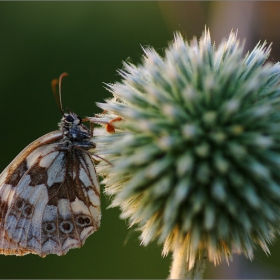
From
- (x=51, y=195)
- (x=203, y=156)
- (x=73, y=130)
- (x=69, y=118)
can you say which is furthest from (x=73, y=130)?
(x=203, y=156)

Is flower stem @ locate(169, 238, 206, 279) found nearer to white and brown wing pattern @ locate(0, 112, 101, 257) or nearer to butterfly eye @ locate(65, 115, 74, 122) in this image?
white and brown wing pattern @ locate(0, 112, 101, 257)

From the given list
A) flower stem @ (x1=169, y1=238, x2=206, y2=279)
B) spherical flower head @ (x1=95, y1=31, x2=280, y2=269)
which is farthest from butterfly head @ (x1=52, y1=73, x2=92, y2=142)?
flower stem @ (x1=169, y1=238, x2=206, y2=279)

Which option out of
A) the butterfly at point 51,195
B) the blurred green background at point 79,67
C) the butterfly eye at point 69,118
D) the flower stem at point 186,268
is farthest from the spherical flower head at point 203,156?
the blurred green background at point 79,67

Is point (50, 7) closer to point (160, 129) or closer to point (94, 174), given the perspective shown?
point (94, 174)

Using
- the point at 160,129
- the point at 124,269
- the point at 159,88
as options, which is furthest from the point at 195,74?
the point at 124,269

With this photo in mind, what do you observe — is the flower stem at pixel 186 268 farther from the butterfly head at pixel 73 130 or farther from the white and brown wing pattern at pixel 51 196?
the butterfly head at pixel 73 130

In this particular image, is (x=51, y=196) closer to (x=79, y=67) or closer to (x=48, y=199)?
(x=48, y=199)
